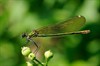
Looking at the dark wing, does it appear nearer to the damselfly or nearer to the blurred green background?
the damselfly

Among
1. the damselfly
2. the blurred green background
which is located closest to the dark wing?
the damselfly

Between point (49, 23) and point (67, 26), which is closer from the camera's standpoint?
point (67, 26)

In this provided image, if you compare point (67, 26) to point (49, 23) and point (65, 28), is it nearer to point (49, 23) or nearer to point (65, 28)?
point (65, 28)

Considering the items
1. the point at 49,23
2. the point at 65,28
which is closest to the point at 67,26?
the point at 65,28

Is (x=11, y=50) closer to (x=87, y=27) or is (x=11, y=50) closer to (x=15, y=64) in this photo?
(x=15, y=64)

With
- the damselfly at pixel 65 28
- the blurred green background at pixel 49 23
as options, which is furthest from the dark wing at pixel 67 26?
the blurred green background at pixel 49 23
